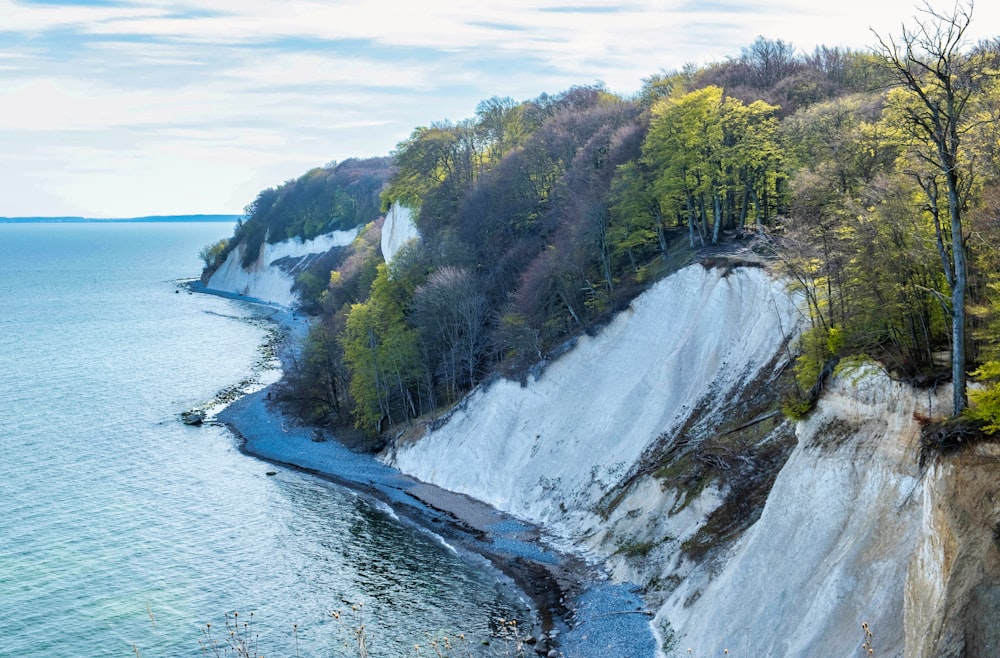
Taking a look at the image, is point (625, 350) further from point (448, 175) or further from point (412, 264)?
point (448, 175)

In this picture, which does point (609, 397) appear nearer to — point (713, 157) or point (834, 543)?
point (713, 157)

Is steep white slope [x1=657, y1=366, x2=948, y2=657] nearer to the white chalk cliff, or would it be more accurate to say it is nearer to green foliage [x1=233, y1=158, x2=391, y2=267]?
the white chalk cliff

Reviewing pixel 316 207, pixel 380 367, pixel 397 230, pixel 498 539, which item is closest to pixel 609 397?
pixel 498 539

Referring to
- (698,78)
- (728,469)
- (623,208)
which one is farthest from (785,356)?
(698,78)

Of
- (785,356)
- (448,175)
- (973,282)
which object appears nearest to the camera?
(973,282)

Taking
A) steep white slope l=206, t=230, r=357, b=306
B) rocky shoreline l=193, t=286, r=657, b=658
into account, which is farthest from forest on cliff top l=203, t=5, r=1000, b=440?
steep white slope l=206, t=230, r=357, b=306

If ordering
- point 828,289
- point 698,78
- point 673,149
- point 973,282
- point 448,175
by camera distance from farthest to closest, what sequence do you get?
1. point 448,175
2. point 698,78
3. point 673,149
4. point 828,289
5. point 973,282
